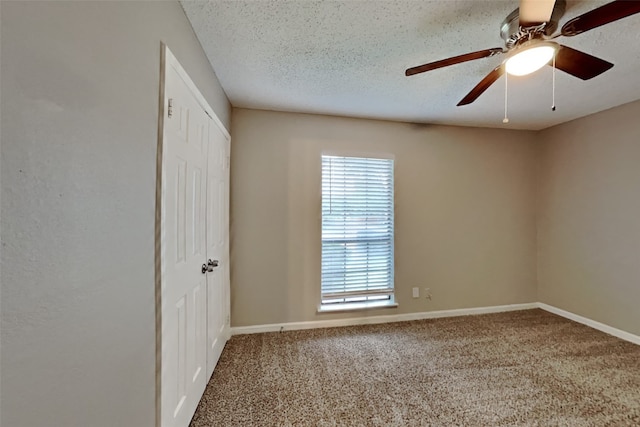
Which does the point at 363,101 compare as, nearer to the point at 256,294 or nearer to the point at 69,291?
the point at 256,294

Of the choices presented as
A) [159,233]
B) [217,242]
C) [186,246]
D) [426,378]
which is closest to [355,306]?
[426,378]

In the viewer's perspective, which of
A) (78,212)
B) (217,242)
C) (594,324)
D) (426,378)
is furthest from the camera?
(594,324)

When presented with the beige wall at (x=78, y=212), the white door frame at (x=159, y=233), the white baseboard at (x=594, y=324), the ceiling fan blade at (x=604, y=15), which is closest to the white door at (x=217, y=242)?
the white door frame at (x=159, y=233)

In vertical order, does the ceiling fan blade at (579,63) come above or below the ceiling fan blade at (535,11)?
below

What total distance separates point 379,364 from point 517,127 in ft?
11.2

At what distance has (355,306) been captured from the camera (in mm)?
3035

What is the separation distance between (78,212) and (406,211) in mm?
3010

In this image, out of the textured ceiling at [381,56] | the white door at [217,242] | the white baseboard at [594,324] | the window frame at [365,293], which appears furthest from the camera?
the window frame at [365,293]

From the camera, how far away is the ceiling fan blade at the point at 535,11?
3.55 feet

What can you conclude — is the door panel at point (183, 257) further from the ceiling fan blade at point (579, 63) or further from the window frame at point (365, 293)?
the ceiling fan blade at point (579, 63)

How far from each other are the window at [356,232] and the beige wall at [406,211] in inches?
4.5

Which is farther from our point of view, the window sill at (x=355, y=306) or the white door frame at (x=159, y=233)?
the window sill at (x=355, y=306)

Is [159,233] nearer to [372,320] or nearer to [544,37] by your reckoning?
[544,37]

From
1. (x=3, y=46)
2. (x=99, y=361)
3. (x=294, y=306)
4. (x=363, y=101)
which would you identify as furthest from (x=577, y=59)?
(x=294, y=306)
